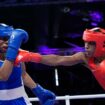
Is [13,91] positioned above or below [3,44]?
below

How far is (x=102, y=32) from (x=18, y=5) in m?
2.85

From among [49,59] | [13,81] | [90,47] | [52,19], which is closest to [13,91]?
[13,81]

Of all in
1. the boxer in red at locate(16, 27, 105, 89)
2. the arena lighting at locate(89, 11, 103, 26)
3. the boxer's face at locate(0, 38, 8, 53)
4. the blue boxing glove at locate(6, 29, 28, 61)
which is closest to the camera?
the blue boxing glove at locate(6, 29, 28, 61)

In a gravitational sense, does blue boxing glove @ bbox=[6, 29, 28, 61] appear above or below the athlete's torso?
above

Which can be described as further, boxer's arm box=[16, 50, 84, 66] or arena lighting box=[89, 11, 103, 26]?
arena lighting box=[89, 11, 103, 26]

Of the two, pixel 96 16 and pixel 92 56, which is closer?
pixel 92 56

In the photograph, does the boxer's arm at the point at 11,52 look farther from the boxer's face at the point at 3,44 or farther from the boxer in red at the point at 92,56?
the boxer in red at the point at 92,56

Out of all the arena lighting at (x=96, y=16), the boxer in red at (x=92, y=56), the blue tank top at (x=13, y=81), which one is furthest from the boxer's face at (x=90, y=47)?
the arena lighting at (x=96, y=16)

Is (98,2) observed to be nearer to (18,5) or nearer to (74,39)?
(74,39)

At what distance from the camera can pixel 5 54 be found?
94.0 inches

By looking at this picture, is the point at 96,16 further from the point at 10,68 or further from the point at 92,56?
the point at 10,68

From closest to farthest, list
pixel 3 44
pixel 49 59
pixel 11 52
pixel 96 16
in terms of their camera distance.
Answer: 1. pixel 11 52
2. pixel 3 44
3. pixel 49 59
4. pixel 96 16

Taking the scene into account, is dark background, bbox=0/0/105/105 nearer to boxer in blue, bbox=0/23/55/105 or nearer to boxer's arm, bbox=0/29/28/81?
boxer in blue, bbox=0/23/55/105

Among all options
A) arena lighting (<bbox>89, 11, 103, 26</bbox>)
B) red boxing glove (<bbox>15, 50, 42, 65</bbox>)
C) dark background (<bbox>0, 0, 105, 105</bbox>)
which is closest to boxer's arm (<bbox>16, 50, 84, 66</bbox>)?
red boxing glove (<bbox>15, 50, 42, 65</bbox>)
